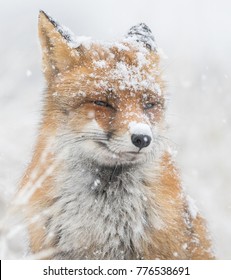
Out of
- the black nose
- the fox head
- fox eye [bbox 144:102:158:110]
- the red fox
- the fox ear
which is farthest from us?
the fox ear

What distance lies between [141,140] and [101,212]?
76cm

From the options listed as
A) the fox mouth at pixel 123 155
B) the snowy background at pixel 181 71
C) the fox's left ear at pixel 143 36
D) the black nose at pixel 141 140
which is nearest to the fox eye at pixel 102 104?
the fox mouth at pixel 123 155

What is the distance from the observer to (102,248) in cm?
425

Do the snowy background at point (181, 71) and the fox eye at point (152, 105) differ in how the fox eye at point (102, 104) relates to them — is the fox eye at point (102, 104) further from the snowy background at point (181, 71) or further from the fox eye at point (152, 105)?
the snowy background at point (181, 71)

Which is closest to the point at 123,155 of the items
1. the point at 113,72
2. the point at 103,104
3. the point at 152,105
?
the point at 103,104

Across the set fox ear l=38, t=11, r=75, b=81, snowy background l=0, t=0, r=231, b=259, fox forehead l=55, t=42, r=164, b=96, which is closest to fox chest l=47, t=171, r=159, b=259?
fox forehead l=55, t=42, r=164, b=96

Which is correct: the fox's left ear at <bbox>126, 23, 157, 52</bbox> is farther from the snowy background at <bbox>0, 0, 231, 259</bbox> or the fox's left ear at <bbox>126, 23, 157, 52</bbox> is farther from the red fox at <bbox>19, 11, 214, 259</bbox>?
the snowy background at <bbox>0, 0, 231, 259</bbox>

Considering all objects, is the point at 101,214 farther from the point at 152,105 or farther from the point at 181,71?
the point at 181,71

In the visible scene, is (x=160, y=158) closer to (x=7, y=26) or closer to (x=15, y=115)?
(x=15, y=115)

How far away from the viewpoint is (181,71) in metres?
8.99

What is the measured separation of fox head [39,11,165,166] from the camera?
→ 4.15 metres

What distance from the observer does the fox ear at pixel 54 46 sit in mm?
4594

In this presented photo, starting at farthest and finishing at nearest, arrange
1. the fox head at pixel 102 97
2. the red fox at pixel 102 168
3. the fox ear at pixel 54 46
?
the fox ear at pixel 54 46 → the red fox at pixel 102 168 → the fox head at pixel 102 97

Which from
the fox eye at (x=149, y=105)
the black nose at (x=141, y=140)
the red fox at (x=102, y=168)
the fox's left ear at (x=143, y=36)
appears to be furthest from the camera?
the fox's left ear at (x=143, y=36)
